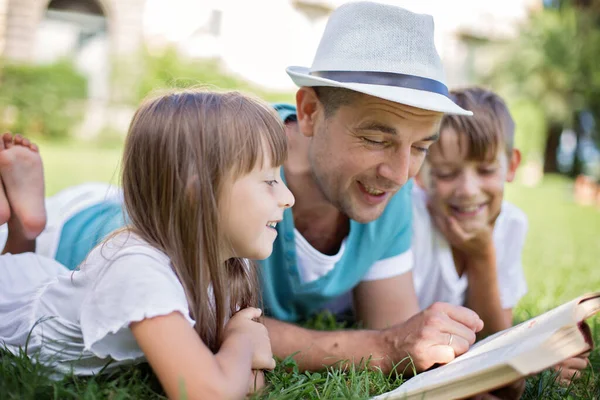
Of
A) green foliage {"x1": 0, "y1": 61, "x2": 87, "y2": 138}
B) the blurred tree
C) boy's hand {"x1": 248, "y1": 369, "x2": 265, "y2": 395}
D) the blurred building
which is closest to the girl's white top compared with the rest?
boy's hand {"x1": 248, "y1": 369, "x2": 265, "y2": 395}

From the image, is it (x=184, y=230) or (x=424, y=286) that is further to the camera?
(x=424, y=286)

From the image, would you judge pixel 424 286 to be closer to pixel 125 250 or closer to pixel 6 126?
pixel 125 250

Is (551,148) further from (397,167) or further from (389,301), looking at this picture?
(397,167)

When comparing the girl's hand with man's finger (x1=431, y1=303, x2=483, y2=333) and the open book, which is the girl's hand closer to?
the open book

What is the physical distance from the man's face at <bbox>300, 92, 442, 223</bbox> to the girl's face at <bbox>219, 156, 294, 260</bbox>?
588 mm

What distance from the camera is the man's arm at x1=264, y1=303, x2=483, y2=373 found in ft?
7.33

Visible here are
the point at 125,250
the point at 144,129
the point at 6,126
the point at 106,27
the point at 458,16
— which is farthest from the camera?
the point at 458,16

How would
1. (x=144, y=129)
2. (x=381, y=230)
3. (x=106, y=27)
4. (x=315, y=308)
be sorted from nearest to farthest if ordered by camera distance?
(x=144, y=129), (x=381, y=230), (x=315, y=308), (x=106, y=27)

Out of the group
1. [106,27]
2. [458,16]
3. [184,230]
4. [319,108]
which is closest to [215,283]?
[184,230]

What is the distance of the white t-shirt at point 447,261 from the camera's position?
3385 mm

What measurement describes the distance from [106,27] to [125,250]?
15.3 metres

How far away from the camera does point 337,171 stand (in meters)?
2.71

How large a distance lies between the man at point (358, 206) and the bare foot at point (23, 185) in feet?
0.88

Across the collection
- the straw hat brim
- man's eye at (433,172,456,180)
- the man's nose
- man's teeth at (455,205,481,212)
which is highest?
the straw hat brim
